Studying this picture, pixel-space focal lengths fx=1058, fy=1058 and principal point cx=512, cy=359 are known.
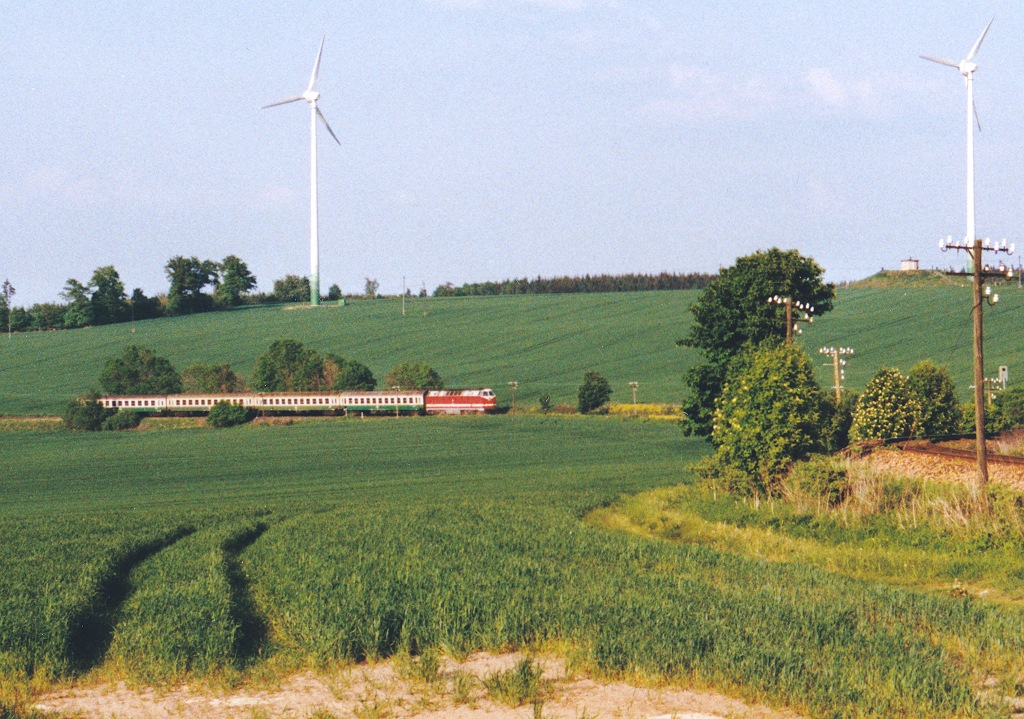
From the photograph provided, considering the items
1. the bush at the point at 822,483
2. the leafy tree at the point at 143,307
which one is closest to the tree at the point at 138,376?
the leafy tree at the point at 143,307

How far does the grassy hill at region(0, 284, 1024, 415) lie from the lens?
392ft

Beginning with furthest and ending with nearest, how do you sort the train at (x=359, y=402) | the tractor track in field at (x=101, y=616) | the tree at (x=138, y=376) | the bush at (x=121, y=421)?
1. the tree at (x=138, y=376)
2. the train at (x=359, y=402)
3. the bush at (x=121, y=421)
4. the tractor track in field at (x=101, y=616)

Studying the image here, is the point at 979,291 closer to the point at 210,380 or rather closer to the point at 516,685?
the point at 516,685

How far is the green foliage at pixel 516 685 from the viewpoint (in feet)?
49.2

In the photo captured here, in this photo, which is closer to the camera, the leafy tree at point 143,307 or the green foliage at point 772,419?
the green foliage at point 772,419

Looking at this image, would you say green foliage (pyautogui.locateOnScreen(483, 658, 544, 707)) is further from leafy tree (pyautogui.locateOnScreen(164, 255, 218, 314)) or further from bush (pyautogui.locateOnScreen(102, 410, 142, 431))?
leafy tree (pyautogui.locateOnScreen(164, 255, 218, 314))

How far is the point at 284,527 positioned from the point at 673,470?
26.8 meters

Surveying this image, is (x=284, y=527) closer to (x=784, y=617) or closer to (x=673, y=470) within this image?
(x=784, y=617)

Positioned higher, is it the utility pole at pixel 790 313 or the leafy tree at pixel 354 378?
the utility pole at pixel 790 313

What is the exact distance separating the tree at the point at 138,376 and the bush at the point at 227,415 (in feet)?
68.9

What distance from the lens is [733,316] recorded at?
198 ft

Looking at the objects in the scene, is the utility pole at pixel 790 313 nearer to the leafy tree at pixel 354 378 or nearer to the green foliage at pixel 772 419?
the green foliage at pixel 772 419

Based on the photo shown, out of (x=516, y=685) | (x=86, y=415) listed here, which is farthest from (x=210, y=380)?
(x=516, y=685)

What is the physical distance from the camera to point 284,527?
3350 cm
